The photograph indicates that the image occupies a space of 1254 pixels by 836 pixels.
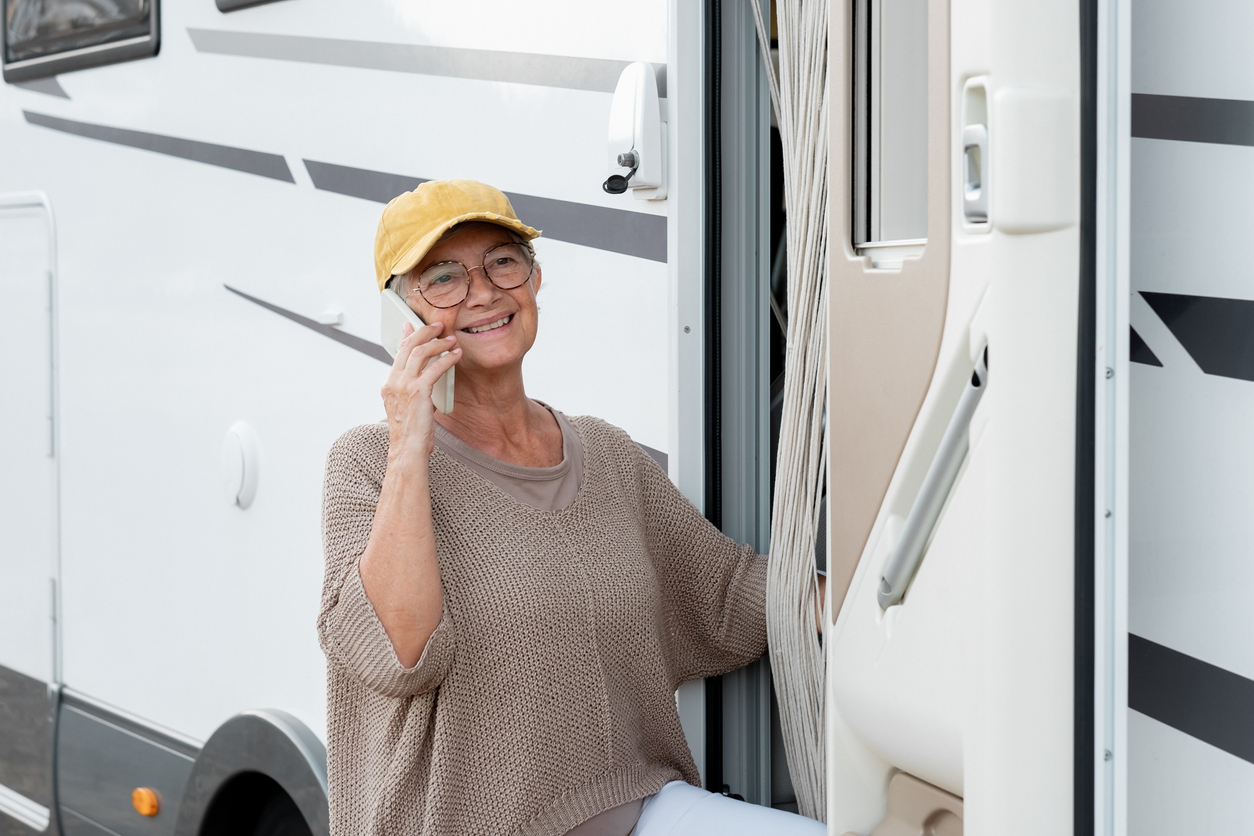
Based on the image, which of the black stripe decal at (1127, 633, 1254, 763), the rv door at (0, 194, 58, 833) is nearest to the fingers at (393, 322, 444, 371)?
the black stripe decal at (1127, 633, 1254, 763)

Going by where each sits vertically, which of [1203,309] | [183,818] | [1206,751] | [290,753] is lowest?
[183,818]

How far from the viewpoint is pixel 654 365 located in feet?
6.97

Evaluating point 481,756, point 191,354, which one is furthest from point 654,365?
point 191,354

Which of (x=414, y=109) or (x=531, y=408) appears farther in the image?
(x=414, y=109)

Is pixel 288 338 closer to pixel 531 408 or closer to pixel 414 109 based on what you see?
pixel 414 109

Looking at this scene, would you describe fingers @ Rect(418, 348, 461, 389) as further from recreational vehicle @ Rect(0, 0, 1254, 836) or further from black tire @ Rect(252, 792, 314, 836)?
Result: black tire @ Rect(252, 792, 314, 836)

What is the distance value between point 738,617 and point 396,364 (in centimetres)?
74

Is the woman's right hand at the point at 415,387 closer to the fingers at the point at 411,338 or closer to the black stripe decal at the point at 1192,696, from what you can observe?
the fingers at the point at 411,338

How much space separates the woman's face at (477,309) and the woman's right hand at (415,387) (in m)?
0.07

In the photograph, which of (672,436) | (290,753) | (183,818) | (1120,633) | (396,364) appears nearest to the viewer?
(1120,633)

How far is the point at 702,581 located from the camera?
2230 millimetres

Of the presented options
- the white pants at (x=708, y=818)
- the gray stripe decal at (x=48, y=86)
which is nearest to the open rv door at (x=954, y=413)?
the white pants at (x=708, y=818)

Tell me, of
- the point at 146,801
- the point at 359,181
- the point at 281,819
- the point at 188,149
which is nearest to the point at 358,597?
the point at 359,181

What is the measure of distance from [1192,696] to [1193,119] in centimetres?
52
